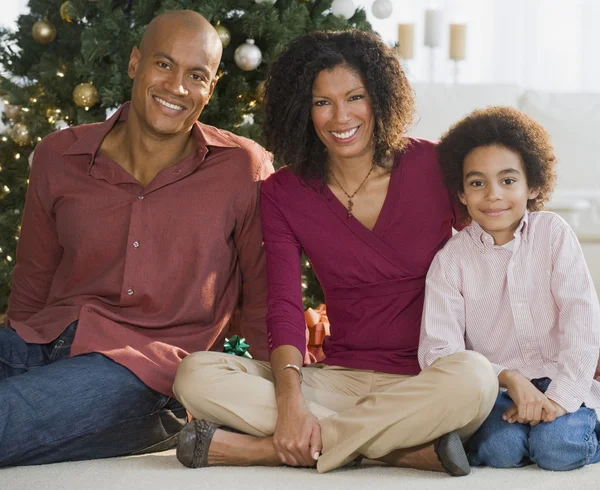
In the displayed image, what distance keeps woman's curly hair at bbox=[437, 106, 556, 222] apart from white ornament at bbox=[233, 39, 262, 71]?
0.89 metres

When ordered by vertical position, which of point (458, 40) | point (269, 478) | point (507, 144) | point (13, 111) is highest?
point (458, 40)

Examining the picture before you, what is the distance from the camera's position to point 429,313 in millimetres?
2070

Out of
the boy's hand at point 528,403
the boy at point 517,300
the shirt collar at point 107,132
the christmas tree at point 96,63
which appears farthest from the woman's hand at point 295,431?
the christmas tree at point 96,63

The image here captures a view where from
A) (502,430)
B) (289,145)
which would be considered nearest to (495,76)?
(289,145)

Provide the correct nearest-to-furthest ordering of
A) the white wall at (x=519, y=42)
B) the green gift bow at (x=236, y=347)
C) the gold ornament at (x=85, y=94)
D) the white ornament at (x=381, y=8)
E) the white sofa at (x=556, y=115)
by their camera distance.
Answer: the green gift bow at (x=236, y=347) < the gold ornament at (x=85, y=94) < the white ornament at (x=381, y=8) < the white sofa at (x=556, y=115) < the white wall at (x=519, y=42)

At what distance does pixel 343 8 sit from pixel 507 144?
3.36 feet

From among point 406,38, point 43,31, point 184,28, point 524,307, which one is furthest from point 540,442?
point 406,38

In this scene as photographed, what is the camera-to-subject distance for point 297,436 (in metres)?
1.90

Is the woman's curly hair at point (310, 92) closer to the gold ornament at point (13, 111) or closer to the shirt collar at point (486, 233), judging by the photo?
the shirt collar at point (486, 233)

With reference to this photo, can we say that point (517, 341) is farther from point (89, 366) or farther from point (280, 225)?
point (89, 366)

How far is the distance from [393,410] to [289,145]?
2.50ft

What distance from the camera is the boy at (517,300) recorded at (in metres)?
1.92

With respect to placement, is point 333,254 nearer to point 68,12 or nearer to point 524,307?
point 524,307

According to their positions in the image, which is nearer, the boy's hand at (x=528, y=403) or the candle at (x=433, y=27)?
the boy's hand at (x=528, y=403)
